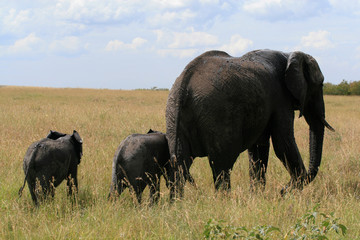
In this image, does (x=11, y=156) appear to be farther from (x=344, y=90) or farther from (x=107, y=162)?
(x=344, y=90)

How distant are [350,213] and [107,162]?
13.0ft

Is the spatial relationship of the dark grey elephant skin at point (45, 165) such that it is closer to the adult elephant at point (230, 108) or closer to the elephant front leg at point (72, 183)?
the elephant front leg at point (72, 183)

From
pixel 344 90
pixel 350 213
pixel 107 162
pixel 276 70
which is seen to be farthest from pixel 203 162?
pixel 344 90

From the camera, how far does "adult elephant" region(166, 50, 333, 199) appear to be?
15.4 feet

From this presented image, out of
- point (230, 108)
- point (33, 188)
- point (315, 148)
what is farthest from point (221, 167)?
point (33, 188)

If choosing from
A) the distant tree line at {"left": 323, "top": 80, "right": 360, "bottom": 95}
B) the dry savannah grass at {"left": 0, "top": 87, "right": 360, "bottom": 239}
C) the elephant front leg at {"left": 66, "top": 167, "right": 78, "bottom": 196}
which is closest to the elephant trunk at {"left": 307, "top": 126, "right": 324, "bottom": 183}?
the dry savannah grass at {"left": 0, "top": 87, "right": 360, "bottom": 239}

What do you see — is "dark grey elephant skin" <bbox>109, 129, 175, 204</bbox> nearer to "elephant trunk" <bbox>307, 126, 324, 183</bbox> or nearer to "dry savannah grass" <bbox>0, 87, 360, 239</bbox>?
"dry savannah grass" <bbox>0, 87, 360, 239</bbox>

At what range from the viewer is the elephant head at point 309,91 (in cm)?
530

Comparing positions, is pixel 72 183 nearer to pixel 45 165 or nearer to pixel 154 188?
pixel 45 165

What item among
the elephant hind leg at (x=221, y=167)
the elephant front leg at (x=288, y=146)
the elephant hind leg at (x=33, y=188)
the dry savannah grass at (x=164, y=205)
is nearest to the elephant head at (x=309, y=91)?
the elephant front leg at (x=288, y=146)

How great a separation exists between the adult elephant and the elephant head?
0.01m

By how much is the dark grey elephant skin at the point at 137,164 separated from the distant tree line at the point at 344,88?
40446mm

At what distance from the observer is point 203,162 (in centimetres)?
715

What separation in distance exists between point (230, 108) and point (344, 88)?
41081 mm
